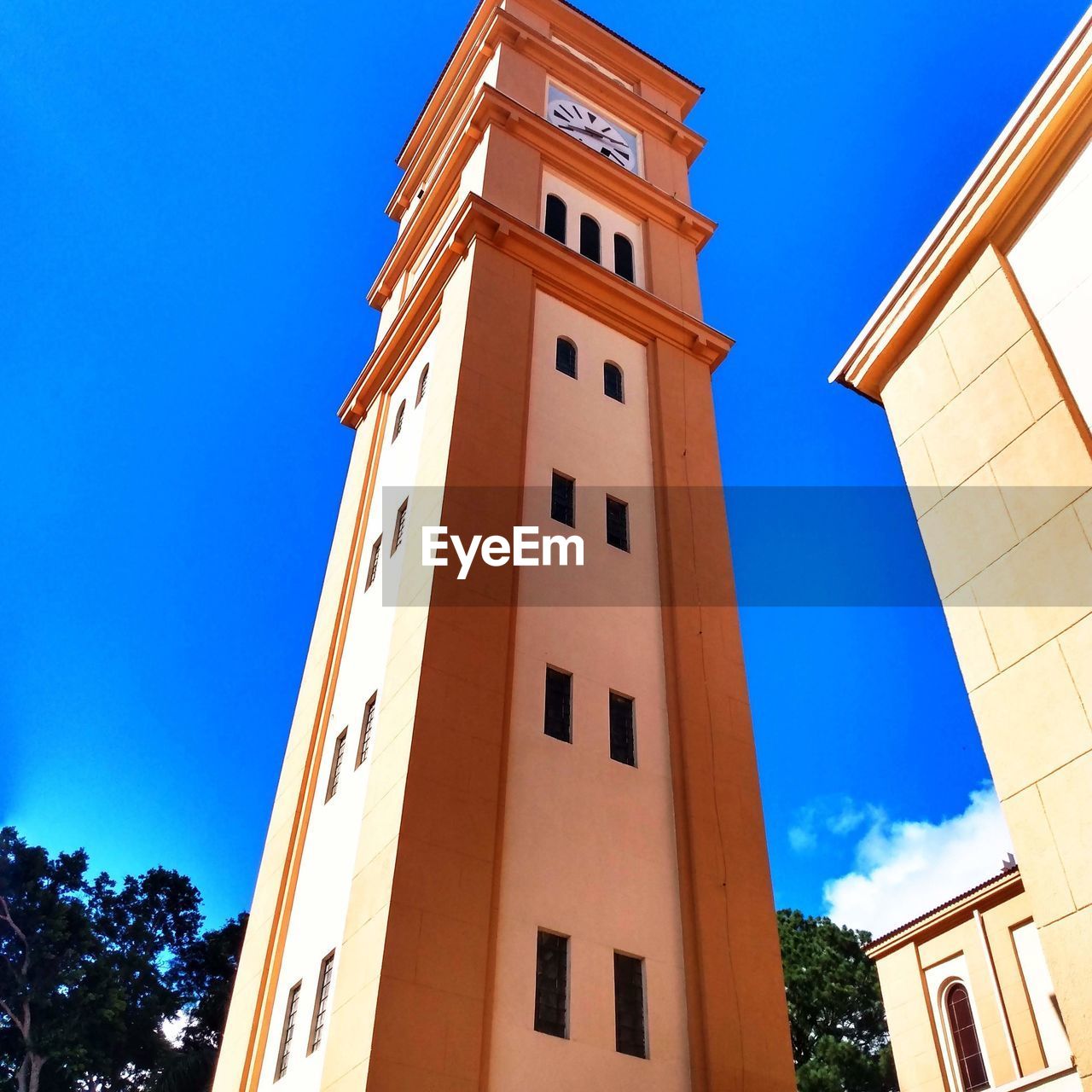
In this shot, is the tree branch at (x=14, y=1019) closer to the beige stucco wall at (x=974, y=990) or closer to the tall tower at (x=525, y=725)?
the tall tower at (x=525, y=725)

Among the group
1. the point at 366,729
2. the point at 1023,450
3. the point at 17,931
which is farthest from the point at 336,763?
the point at 17,931

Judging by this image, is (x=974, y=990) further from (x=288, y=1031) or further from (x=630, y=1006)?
(x=288, y=1031)

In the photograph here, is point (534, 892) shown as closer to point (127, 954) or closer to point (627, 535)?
point (627, 535)

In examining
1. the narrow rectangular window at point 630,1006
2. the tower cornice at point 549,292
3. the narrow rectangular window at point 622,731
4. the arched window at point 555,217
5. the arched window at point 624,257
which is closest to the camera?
the narrow rectangular window at point 630,1006

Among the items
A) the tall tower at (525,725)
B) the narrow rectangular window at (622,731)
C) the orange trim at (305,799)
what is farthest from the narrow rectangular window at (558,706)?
the orange trim at (305,799)

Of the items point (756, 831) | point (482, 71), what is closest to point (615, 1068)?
point (756, 831)

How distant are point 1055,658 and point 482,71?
26.7 metres

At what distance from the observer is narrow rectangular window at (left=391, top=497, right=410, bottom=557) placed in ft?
68.2

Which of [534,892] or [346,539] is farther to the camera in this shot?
[346,539]

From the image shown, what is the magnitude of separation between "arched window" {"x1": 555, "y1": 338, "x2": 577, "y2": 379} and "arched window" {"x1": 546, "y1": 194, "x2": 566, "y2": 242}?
374 cm

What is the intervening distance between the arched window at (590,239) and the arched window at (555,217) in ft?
1.83

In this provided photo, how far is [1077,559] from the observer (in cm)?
935

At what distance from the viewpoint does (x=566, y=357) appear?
23469 mm

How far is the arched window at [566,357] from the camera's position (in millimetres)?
23094
